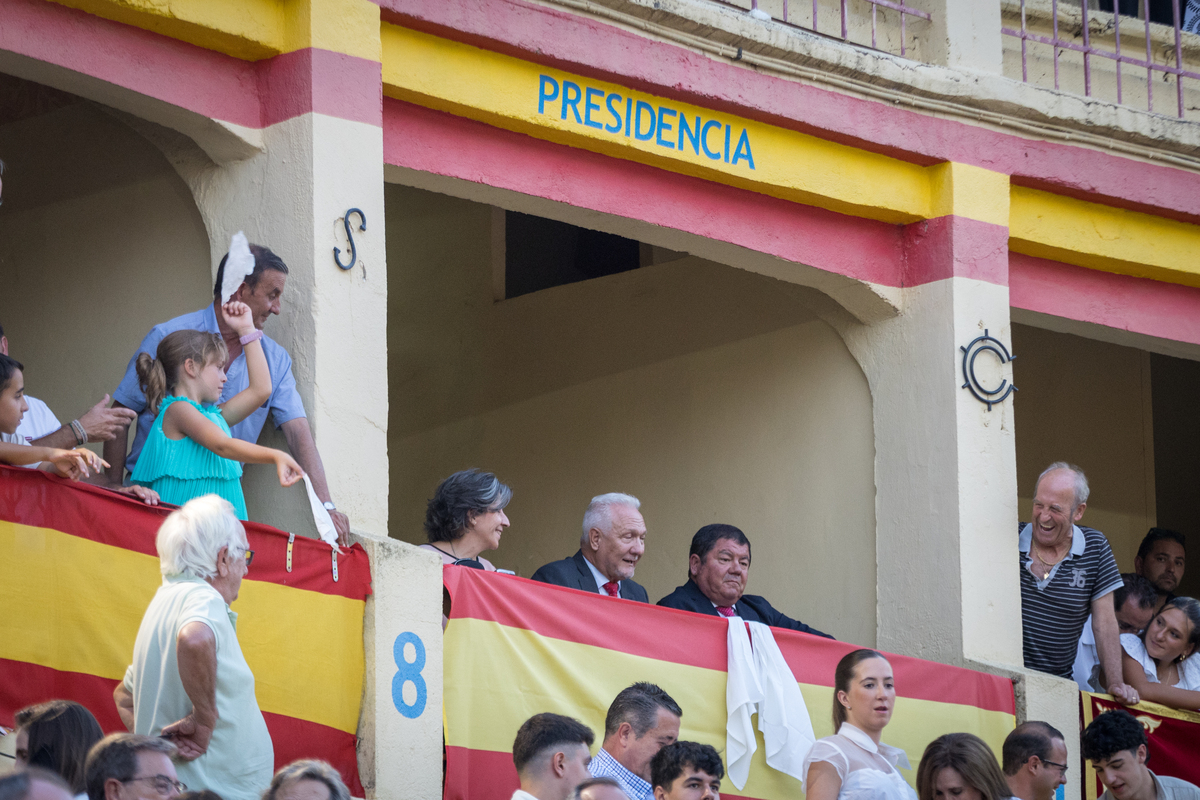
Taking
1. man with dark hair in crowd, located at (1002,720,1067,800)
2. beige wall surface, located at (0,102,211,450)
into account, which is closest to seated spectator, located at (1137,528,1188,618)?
man with dark hair in crowd, located at (1002,720,1067,800)

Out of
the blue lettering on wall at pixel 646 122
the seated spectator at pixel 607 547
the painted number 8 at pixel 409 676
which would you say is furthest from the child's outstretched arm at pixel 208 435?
the blue lettering on wall at pixel 646 122

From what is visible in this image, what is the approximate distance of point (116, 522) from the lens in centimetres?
514

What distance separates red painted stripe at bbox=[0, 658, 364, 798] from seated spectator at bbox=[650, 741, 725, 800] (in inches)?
51.9

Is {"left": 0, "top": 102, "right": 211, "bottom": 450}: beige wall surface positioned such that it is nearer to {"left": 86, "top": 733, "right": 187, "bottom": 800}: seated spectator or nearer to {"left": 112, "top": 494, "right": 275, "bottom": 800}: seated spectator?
{"left": 112, "top": 494, "right": 275, "bottom": 800}: seated spectator

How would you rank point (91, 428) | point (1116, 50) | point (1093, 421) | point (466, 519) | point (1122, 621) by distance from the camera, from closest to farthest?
1. point (91, 428)
2. point (466, 519)
3. point (1122, 621)
4. point (1116, 50)
5. point (1093, 421)

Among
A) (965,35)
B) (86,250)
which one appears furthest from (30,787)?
(965,35)

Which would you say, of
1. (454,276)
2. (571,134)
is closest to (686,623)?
(571,134)

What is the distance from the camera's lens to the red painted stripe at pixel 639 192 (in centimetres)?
691

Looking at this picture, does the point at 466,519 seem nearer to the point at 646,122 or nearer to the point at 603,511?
the point at 603,511

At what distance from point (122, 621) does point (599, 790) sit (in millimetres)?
1795

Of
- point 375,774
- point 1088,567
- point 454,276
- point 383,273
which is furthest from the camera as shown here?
point 454,276

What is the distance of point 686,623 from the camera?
6504 millimetres

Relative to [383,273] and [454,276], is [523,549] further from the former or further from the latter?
[383,273]

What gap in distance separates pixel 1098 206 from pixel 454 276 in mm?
4486
